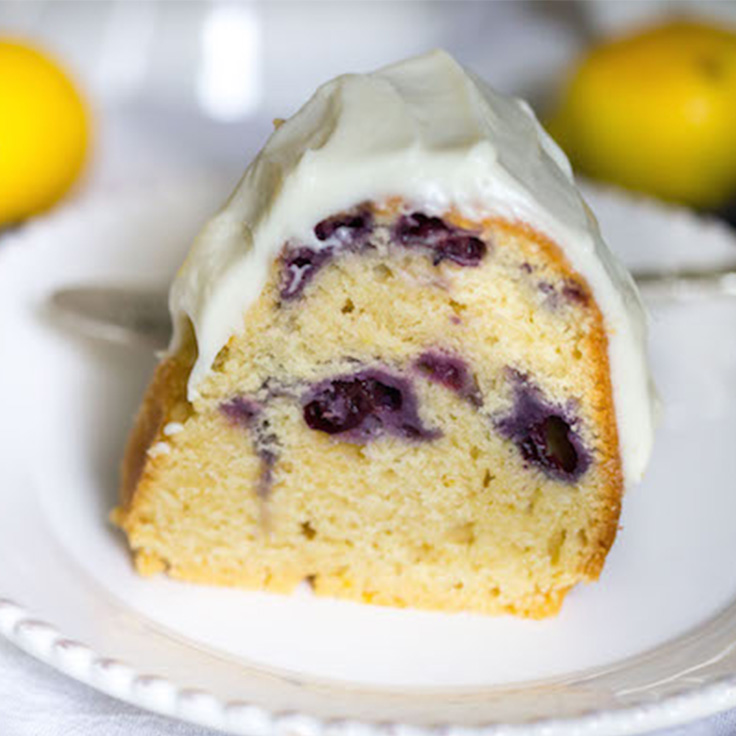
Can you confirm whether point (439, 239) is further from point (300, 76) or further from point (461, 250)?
point (300, 76)

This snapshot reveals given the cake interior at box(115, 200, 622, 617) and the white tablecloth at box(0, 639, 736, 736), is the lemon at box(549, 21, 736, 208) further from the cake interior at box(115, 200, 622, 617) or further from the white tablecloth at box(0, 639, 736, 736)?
the white tablecloth at box(0, 639, 736, 736)

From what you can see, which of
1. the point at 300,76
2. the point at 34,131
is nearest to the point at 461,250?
the point at 34,131

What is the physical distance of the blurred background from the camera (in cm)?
248

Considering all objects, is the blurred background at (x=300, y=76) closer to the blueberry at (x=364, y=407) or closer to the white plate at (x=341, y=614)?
the white plate at (x=341, y=614)

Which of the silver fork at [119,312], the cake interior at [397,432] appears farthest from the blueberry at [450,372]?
the silver fork at [119,312]

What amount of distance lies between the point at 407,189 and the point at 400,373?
244 millimetres

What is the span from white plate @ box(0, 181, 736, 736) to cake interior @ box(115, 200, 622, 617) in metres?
0.06

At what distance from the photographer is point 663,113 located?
8.41 ft

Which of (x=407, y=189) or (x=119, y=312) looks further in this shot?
(x=119, y=312)

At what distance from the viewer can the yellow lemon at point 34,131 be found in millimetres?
2338

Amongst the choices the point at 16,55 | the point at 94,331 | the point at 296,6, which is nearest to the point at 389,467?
the point at 94,331

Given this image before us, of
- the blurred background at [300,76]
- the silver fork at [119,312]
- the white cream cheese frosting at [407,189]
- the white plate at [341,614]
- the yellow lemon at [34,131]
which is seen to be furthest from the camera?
the blurred background at [300,76]

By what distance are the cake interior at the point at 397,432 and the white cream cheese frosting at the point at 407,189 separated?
0.02 m

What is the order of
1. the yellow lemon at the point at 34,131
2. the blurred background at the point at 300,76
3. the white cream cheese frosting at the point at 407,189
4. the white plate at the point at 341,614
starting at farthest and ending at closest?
the blurred background at the point at 300,76 → the yellow lemon at the point at 34,131 → the white cream cheese frosting at the point at 407,189 → the white plate at the point at 341,614
